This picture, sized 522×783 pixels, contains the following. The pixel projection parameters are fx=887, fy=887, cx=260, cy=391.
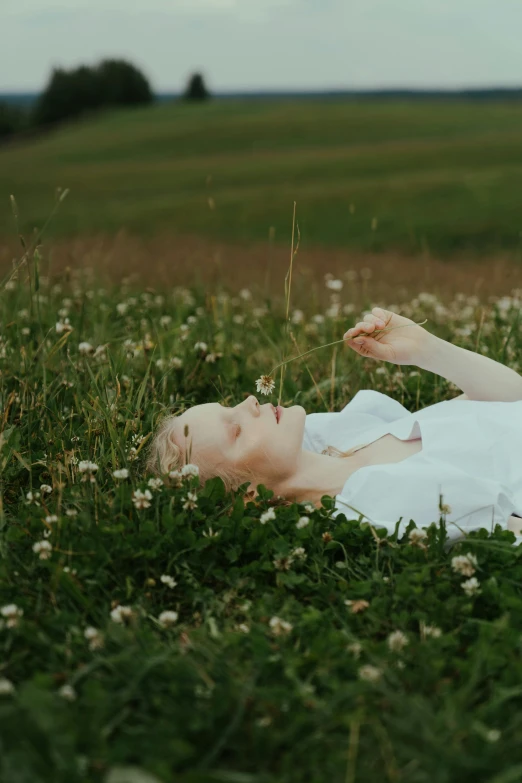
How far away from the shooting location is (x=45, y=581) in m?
3.71

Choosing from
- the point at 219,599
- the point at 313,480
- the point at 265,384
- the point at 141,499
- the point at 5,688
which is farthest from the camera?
the point at 265,384

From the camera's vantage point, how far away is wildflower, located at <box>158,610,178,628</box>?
133 inches

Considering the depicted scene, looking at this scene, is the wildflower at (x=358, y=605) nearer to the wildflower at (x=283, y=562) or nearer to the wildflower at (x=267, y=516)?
the wildflower at (x=283, y=562)

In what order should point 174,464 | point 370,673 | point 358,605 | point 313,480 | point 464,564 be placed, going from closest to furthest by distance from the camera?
point 370,673, point 358,605, point 464,564, point 174,464, point 313,480

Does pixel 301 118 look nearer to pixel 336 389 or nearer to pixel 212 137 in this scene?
pixel 212 137

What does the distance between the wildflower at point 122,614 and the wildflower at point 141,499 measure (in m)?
0.59

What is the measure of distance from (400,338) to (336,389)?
1.21 meters

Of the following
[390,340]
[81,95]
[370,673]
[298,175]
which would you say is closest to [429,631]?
[370,673]

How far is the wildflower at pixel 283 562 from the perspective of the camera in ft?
12.4

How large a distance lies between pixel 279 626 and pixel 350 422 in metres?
2.15

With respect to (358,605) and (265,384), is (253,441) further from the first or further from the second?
(358,605)

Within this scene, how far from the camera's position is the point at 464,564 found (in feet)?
11.9

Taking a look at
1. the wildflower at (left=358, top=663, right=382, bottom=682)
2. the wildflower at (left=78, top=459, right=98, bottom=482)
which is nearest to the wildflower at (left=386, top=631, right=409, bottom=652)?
the wildflower at (left=358, top=663, right=382, bottom=682)

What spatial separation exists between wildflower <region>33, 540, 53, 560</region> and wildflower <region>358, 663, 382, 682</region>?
1.39 metres
